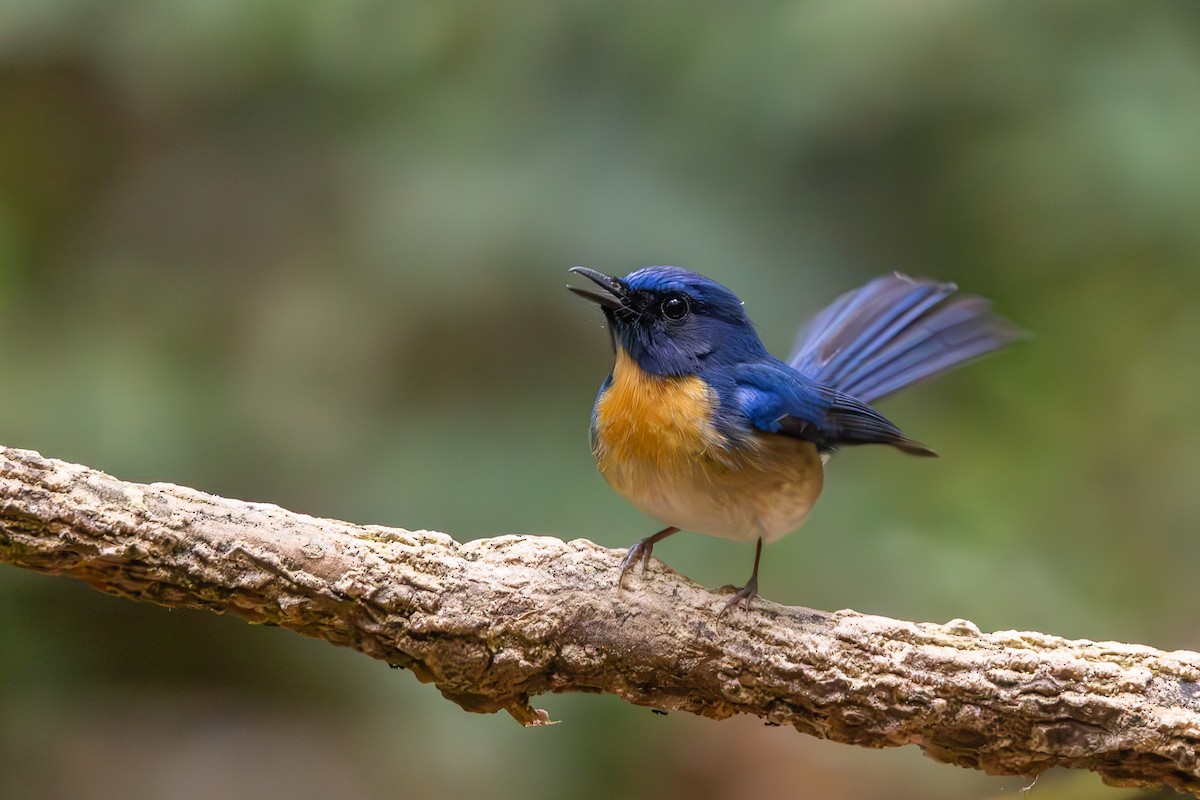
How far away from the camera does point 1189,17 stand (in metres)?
5.43

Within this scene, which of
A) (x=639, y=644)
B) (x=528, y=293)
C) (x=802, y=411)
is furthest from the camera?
(x=528, y=293)

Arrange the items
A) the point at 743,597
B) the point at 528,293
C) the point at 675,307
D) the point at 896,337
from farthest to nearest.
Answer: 1. the point at 528,293
2. the point at 896,337
3. the point at 675,307
4. the point at 743,597

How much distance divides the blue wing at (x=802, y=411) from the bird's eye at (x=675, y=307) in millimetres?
236

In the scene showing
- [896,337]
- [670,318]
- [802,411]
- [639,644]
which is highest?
[896,337]

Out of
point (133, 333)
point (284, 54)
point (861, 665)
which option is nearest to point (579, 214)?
point (284, 54)

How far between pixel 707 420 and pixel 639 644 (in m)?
0.69

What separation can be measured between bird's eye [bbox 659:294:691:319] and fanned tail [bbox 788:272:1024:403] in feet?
2.28

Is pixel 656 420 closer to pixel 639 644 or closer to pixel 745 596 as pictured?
pixel 745 596

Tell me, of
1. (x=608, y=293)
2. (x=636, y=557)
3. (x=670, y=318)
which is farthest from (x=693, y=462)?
(x=608, y=293)

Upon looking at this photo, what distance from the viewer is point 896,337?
392 centimetres

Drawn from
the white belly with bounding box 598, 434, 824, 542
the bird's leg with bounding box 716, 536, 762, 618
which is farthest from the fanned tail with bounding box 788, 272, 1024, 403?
the bird's leg with bounding box 716, 536, 762, 618

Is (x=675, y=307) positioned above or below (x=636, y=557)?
above

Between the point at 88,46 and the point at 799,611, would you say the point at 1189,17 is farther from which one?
the point at 88,46

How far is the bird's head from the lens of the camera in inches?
129
